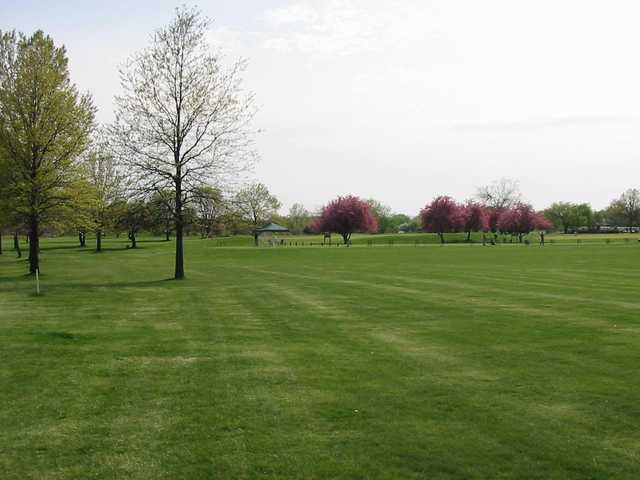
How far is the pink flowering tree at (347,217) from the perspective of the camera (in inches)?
4791

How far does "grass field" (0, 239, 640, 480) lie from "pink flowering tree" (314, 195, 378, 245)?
102 m

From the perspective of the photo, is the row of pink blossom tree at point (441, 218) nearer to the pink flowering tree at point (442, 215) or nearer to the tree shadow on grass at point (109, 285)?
the pink flowering tree at point (442, 215)

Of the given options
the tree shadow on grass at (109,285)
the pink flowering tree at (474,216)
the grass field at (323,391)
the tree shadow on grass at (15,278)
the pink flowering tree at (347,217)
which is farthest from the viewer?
the pink flowering tree at (474,216)

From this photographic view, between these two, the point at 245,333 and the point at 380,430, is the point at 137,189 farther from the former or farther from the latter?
the point at 380,430

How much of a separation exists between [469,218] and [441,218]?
36.2ft

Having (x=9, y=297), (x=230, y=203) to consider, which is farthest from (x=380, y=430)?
(x=230, y=203)

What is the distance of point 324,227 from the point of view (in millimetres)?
124312

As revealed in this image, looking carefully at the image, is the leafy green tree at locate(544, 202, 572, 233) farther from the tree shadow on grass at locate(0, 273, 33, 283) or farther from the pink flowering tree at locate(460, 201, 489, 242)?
the tree shadow on grass at locate(0, 273, 33, 283)

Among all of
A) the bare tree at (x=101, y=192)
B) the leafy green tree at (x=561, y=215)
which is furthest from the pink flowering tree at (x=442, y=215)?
the bare tree at (x=101, y=192)

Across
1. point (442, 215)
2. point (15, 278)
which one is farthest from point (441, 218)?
point (15, 278)

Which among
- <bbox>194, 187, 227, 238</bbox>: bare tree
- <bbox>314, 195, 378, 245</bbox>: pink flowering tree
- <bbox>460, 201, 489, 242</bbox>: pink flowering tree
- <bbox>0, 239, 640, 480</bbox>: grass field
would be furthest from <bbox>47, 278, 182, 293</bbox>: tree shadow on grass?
<bbox>460, 201, 489, 242</bbox>: pink flowering tree

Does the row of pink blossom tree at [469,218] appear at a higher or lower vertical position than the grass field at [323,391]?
higher

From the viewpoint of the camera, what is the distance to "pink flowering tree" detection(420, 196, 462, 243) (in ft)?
428

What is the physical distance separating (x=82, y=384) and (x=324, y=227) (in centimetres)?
11414
